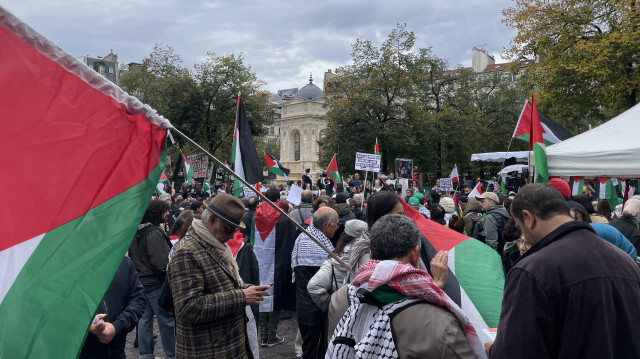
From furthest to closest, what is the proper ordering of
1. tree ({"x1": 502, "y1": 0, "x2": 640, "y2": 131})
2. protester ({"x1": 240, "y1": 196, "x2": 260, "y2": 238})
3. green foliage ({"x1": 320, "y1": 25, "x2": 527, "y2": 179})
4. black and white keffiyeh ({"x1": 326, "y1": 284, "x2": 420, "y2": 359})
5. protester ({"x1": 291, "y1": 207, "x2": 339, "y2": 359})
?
green foliage ({"x1": 320, "y1": 25, "x2": 527, "y2": 179}), tree ({"x1": 502, "y1": 0, "x2": 640, "y2": 131}), protester ({"x1": 240, "y1": 196, "x2": 260, "y2": 238}), protester ({"x1": 291, "y1": 207, "x2": 339, "y2": 359}), black and white keffiyeh ({"x1": 326, "y1": 284, "x2": 420, "y2": 359})

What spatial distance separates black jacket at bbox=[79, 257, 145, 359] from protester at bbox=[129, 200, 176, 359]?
1614mm

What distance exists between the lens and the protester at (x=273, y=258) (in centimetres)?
691

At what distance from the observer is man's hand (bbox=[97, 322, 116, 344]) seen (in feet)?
11.0

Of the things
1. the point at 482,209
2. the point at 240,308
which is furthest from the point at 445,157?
the point at 240,308

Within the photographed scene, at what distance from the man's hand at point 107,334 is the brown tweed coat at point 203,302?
0.47 m

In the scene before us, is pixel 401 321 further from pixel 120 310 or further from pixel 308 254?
pixel 308 254

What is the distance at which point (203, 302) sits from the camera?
3.18m

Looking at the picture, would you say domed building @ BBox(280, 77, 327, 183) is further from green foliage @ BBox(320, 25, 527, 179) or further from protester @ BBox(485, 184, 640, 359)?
protester @ BBox(485, 184, 640, 359)

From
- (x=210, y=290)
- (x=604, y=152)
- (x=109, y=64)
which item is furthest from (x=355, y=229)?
(x=109, y=64)

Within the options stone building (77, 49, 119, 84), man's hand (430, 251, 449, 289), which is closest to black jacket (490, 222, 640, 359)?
man's hand (430, 251, 449, 289)

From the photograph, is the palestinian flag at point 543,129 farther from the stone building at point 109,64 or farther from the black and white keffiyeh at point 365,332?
the stone building at point 109,64

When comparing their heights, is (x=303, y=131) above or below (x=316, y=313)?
above

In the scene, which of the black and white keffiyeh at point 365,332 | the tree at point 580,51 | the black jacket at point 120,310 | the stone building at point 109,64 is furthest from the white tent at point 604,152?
the stone building at point 109,64

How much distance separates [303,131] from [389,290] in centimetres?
6395
